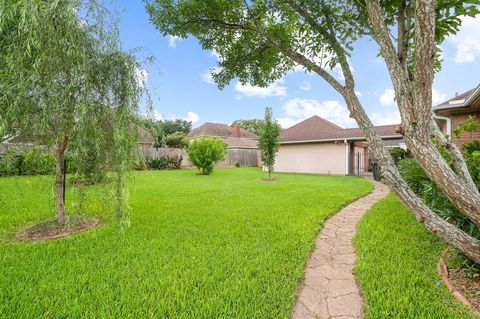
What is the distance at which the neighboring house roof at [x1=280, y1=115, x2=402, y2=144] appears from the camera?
18.3 meters

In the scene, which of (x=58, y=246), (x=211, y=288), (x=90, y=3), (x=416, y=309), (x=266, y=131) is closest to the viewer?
(x=416, y=309)

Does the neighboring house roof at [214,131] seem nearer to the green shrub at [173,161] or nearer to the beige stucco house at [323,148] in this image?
the green shrub at [173,161]

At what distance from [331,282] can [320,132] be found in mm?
17917

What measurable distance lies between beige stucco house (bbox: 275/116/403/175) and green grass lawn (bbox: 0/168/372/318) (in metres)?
13.1

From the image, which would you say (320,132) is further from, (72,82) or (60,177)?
(72,82)

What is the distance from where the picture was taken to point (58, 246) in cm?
424

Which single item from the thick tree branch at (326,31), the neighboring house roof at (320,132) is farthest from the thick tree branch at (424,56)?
the neighboring house roof at (320,132)

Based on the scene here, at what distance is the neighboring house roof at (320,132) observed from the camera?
719 inches

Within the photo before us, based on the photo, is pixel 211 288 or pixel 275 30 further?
pixel 275 30

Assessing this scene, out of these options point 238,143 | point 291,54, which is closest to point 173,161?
point 238,143

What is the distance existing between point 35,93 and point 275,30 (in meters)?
4.12

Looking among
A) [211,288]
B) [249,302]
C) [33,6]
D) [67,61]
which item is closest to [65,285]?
[211,288]

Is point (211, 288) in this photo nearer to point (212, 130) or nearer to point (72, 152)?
point (72, 152)

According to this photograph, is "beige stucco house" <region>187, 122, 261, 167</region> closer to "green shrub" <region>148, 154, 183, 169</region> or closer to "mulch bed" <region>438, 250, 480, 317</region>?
"green shrub" <region>148, 154, 183, 169</region>
